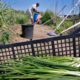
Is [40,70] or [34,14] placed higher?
[34,14]

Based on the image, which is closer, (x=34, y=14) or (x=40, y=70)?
(x=40, y=70)

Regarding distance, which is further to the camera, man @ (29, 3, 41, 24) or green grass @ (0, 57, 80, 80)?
man @ (29, 3, 41, 24)

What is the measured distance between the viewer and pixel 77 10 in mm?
4305

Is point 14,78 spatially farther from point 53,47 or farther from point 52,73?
point 53,47

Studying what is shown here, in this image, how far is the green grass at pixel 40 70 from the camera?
1136 millimetres

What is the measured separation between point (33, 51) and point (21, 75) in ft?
1.23

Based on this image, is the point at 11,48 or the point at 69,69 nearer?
the point at 69,69

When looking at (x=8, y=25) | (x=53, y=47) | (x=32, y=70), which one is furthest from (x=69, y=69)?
(x=8, y=25)

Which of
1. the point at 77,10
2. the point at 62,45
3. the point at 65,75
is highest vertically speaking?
the point at 77,10

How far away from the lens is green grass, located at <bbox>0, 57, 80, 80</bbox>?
114cm

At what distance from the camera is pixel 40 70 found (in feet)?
3.85

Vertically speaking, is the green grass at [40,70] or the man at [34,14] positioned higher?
the man at [34,14]

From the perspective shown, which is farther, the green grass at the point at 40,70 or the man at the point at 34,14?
the man at the point at 34,14

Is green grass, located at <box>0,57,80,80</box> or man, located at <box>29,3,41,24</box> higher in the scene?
man, located at <box>29,3,41,24</box>
